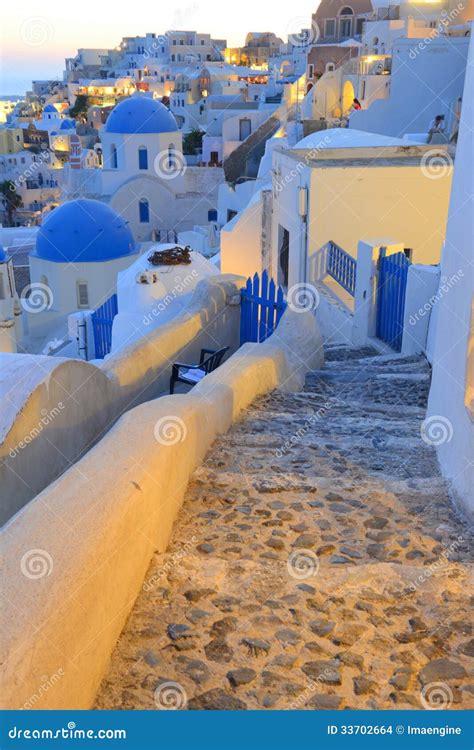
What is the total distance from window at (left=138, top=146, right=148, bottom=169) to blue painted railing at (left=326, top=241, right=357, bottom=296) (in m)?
28.4

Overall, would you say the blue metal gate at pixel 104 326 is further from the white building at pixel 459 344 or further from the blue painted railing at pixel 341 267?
the white building at pixel 459 344

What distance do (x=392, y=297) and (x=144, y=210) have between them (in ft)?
100

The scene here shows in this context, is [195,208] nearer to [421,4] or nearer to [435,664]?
[421,4]

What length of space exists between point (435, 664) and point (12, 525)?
150cm

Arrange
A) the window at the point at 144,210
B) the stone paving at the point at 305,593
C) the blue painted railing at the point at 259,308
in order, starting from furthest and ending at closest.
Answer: the window at the point at 144,210, the blue painted railing at the point at 259,308, the stone paving at the point at 305,593

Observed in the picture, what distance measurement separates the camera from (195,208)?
39.2 m

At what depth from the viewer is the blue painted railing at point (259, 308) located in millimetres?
8508

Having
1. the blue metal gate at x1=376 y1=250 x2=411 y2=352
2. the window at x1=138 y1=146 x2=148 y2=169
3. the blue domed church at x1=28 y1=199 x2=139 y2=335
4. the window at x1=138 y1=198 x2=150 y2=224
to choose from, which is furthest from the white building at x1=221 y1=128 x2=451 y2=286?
the window at x1=138 y1=146 x2=148 y2=169

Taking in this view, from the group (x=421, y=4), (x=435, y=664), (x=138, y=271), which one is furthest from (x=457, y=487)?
(x=421, y=4)

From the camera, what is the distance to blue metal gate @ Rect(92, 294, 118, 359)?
14.7 metres

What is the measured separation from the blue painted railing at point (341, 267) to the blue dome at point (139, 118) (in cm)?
2796

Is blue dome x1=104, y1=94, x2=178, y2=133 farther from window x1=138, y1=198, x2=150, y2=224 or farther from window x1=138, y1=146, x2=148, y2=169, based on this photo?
window x1=138, y1=198, x2=150, y2=224

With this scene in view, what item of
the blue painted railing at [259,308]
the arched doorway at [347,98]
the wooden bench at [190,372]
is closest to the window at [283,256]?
the blue painted railing at [259,308]

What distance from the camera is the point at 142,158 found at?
37750 mm
